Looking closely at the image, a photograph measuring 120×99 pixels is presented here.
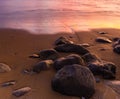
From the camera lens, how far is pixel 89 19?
9.62 m

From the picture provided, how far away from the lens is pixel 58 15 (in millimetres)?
9891

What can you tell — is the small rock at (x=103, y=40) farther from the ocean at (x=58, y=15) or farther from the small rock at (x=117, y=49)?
the ocean at (x=58, y=15)

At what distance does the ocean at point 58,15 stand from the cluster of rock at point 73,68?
1.73m

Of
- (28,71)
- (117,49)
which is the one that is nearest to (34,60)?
(28,71)

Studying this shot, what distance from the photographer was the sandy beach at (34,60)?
4.82m

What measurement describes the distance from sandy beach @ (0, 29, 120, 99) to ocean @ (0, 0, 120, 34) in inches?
20.1

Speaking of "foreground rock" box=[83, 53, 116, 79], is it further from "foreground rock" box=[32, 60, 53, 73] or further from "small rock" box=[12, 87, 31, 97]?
"small rock" box=[12, 87, 31, 97]

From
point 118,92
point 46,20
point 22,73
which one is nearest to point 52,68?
point 22,73

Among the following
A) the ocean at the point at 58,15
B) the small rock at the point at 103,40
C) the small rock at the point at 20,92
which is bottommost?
the ocean at the point at 58,15

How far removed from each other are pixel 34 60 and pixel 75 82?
4.87ft

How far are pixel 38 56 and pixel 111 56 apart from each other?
51.8 inches

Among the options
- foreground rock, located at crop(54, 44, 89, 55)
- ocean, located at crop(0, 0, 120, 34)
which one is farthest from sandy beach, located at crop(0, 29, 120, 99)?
ocean, located at crop(0, 0, 120, 34)

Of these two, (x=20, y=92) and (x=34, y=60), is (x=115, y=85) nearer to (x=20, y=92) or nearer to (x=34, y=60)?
(x=20, y=92)

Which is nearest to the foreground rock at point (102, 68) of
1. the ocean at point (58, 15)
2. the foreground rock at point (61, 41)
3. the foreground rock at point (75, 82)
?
the foreground rock at point (75, 82)
